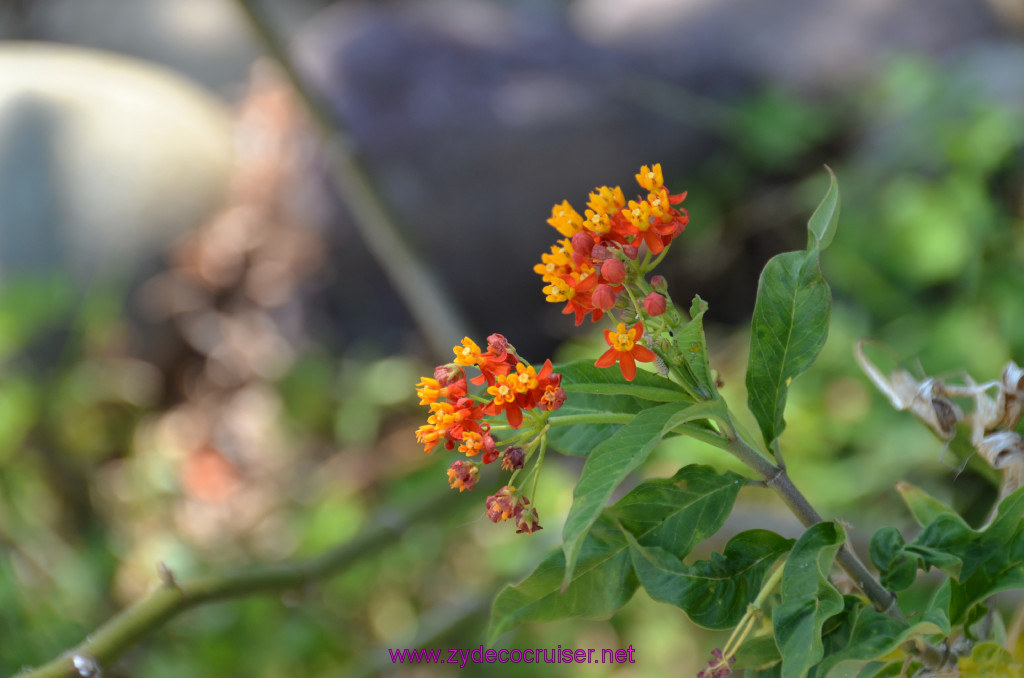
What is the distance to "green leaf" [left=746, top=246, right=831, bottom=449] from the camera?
19.2 inches

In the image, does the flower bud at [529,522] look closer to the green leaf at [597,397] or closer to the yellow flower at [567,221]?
the green leaf at [597,397]

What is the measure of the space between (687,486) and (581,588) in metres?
0.09

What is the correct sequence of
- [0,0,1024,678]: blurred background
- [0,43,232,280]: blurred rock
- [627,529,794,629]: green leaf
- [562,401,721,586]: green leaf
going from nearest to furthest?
[562,401,721,586]: green leaf, [627,529,794,629]: green leaf, [0,0,1024,678]: blurred background, [0,43,232,280]: blurred rock

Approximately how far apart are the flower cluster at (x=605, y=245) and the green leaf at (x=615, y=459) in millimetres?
66

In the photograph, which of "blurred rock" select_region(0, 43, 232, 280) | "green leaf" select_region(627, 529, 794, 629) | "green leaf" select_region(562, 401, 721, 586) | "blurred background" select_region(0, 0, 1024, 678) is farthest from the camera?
"blurred rock" select_region(0, 43, 232, 280)

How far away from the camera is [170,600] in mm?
623

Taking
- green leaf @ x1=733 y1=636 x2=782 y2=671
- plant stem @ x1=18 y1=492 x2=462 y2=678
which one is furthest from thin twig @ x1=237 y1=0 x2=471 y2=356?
green leaf @ x1=733 y1=636 x2=782 y2=671

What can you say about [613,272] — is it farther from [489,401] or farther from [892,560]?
[892,560]

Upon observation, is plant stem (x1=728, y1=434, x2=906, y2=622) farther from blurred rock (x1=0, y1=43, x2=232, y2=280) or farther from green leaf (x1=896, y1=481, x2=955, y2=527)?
blurred rock (x1=0, y1=43, x2=232, y2=280)

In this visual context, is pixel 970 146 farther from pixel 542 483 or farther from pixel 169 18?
pixel 169 18

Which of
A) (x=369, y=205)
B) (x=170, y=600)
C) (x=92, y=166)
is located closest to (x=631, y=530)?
(x=170, y=600)

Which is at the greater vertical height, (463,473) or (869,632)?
(463,473)

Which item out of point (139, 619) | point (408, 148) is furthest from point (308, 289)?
point (139, 619)

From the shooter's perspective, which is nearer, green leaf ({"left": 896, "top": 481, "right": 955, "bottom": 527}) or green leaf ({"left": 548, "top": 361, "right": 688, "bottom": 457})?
green leaf ({"left": 548, "top": 361, "right": 688, "bottom": 457})
